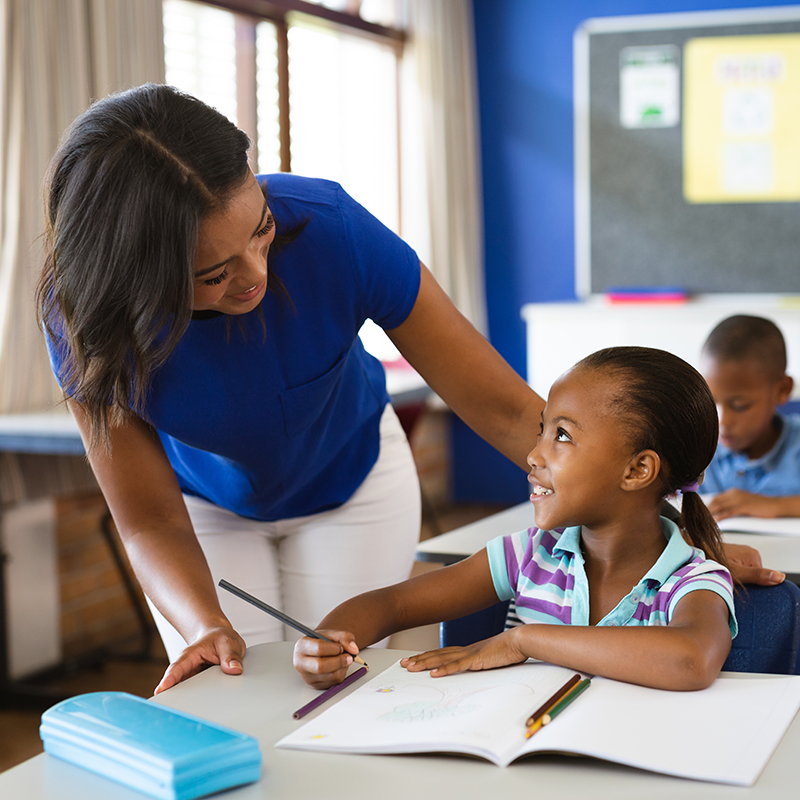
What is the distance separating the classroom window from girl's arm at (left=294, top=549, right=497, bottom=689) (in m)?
2.44

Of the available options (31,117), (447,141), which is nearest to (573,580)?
(31,117)

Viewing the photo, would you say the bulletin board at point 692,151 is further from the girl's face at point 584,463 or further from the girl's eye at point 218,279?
the girl's eye at point 218,279

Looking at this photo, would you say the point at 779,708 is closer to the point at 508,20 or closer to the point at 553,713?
the point at 553,713

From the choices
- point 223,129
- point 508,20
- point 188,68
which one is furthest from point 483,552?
point 508,20

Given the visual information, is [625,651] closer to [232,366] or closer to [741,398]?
[232,366]

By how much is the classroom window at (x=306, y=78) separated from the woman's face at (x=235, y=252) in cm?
242

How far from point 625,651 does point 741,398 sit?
4.62 ft

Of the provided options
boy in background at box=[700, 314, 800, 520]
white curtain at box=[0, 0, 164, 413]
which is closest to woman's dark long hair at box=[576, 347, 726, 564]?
boy in background at box=[700, 314, 800, 520]

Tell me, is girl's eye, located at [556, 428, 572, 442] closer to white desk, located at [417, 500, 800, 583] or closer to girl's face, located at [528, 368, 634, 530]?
girl's face, located at [528, 368, 634, 530]

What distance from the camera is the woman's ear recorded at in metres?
1.15

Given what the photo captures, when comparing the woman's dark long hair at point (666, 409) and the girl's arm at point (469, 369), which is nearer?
the woman's dark long hair at point (666, 409)

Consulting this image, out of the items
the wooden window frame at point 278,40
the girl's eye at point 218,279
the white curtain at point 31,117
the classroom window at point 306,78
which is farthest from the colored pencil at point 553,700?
the wooden window frame at point 278,40

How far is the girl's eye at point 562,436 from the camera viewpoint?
1168mm

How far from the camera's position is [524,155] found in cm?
489
